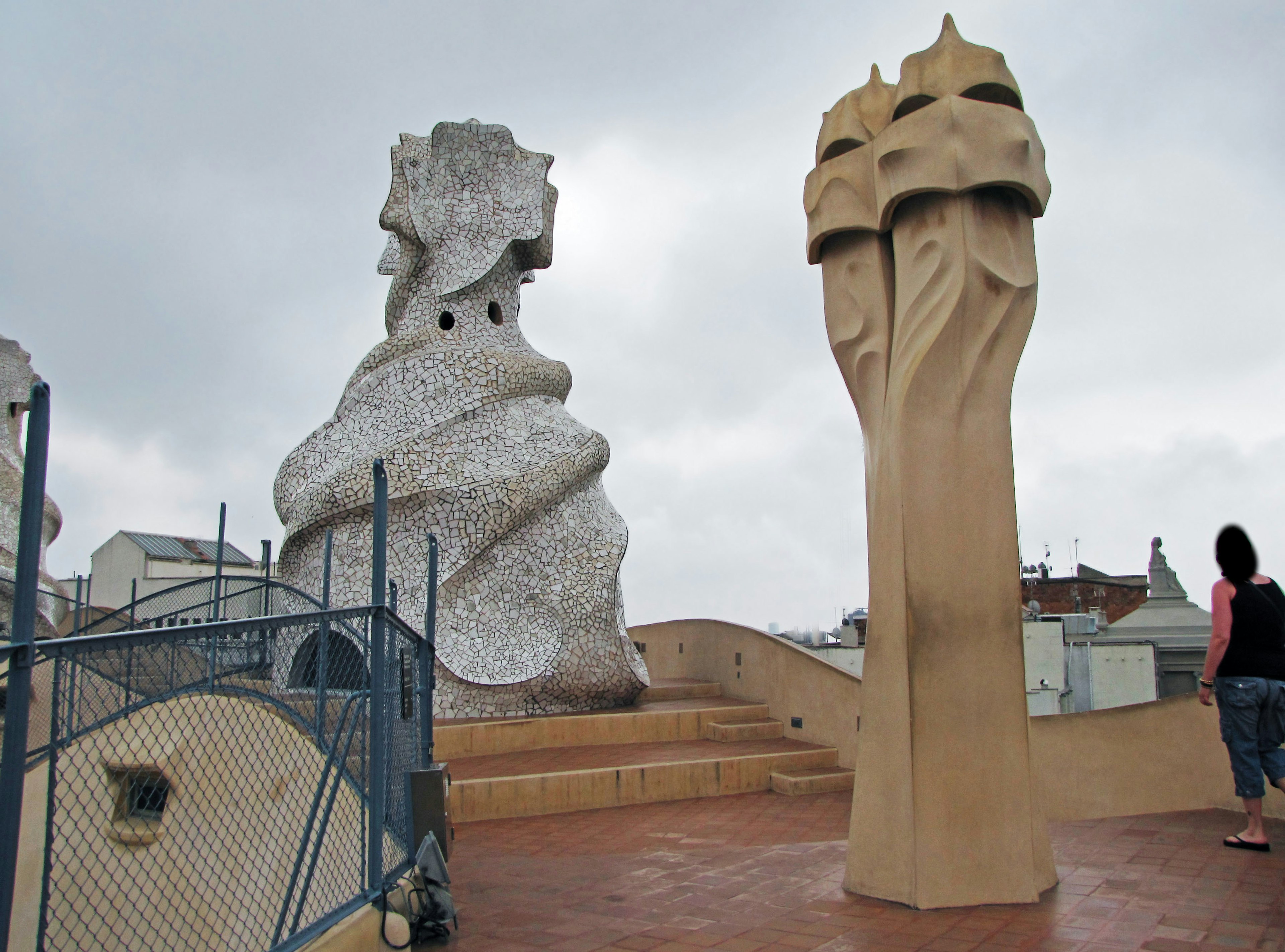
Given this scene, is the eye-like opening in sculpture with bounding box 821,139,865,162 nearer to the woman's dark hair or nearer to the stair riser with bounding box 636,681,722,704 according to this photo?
the woman's dark hair

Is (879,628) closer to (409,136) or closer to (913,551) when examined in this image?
(913,551)

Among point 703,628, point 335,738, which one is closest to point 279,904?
point 335,738

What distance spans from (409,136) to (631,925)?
1047 centimetres

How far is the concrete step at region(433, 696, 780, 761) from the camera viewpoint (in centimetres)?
894

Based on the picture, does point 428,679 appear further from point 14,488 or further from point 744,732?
point 14,488

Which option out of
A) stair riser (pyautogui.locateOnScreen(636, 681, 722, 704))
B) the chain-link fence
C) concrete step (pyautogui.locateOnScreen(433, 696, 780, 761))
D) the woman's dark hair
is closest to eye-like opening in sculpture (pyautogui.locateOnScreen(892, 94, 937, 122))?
the woman's dark hair

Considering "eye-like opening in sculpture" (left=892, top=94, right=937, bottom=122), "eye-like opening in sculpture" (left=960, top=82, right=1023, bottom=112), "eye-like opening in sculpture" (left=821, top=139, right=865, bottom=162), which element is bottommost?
"eye-like opening in sculpture" (left=821, top=139, right=865, bottom=162)

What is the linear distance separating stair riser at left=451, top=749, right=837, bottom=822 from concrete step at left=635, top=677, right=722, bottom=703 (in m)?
3.13

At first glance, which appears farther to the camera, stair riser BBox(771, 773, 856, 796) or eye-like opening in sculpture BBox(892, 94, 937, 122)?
stair riser BBox(771, 773, 856, 796)

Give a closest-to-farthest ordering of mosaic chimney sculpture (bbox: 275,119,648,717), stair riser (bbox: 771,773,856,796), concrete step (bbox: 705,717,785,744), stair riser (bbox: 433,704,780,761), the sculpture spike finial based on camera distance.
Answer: the sculpture spike finial, stair riser (bbox: 771,773,856,796), stair riser (bbox: 433,704,780,761), concrete step (bbox: 705,717,785,744), mosaic chimney sculpture (bbox: 275,119,648,717)

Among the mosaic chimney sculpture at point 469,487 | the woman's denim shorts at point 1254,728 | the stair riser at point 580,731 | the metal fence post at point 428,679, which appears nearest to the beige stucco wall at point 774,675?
the stair riser at point 580,731

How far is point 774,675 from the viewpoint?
34.8 feet

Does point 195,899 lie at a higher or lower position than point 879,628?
lower

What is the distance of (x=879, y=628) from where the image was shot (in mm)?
4762
